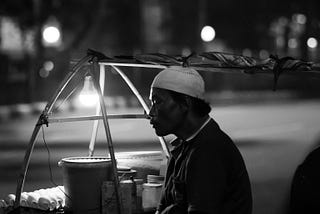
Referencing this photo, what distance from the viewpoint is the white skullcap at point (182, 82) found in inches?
141

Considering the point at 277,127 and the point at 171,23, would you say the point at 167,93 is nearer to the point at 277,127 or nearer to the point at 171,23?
the point at 277,127

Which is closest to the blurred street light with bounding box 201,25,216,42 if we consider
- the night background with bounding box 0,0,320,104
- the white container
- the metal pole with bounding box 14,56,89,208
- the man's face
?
the night background with bounding box 0,0,320,104

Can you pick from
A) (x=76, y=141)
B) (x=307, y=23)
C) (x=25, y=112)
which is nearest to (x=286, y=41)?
(x=307, y=23)

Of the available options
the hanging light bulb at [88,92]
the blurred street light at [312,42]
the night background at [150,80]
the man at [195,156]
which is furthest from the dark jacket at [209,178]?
the blurred street light at [312,42]

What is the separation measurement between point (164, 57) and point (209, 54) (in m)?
0.32

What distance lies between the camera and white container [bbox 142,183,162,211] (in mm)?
5145

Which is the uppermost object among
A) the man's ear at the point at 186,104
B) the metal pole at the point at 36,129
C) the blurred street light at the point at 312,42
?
the man's ear at the point at 186,104

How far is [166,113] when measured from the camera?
11.9ft

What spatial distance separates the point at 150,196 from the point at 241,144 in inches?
447

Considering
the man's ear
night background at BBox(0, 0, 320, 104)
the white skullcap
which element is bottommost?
night background at BBox(0, 0, 320, 104)

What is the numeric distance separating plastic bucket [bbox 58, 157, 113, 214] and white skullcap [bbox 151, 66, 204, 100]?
4.84 feet

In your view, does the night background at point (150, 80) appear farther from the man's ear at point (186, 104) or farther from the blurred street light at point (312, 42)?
the man's ear at point (186, 104)

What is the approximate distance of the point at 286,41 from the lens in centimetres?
4953

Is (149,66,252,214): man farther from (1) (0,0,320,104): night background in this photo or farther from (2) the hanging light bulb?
(1) (0,0,320,104): night background
